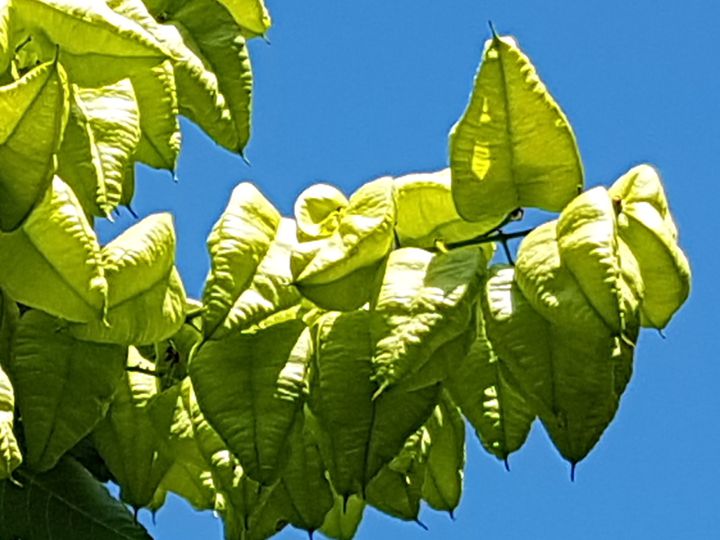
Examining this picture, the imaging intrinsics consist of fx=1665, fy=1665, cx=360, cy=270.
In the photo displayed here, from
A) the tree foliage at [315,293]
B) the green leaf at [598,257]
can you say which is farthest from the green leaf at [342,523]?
the green leaf at [598,257]

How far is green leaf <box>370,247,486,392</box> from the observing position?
161cm

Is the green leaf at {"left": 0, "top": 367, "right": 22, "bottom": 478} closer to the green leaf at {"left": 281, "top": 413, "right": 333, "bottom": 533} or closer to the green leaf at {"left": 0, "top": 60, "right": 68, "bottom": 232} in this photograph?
the green leaf at {"left": 0, "top": 60, "right": 68, "bottom": 232}

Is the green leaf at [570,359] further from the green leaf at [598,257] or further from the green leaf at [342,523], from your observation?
the green leaf at [342,523]

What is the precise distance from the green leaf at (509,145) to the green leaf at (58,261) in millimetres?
396

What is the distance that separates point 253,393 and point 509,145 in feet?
1.20

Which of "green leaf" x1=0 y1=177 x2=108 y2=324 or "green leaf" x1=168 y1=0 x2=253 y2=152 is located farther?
"green leaf" x1=168 y1=0 x2=253 y2=152

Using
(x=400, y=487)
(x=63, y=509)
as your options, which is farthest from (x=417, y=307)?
(x=63, y=509)

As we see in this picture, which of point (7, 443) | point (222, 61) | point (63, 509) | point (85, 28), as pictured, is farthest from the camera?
point (222, 61)

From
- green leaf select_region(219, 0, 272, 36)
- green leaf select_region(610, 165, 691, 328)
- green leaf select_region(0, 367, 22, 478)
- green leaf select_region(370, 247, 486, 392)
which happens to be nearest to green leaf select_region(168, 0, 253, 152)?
green leaf select_region(219, 0, 272, 36)

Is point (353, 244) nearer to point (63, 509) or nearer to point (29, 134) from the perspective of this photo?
point (29, 134)

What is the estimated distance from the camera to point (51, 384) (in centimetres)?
171

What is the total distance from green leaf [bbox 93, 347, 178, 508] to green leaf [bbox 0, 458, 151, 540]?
34 millimetres

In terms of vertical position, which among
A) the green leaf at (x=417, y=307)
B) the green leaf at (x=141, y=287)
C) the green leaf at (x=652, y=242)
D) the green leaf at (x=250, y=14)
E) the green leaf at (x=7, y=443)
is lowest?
the green leaf at (x=7, y=443)

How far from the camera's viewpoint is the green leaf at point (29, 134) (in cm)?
147
